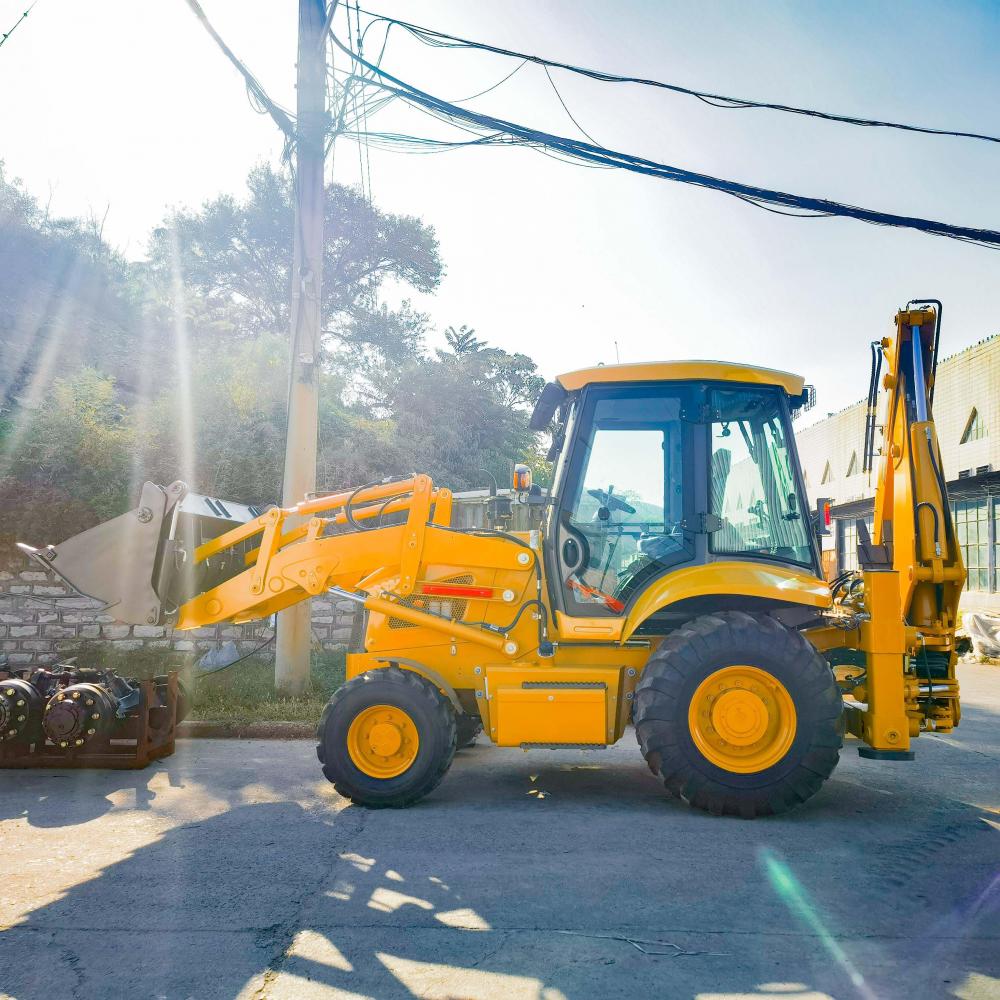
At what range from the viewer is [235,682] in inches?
353

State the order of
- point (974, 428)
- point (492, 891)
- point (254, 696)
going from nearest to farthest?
1. point (492, 891)
2. point (254, 696)
3. point (974, 428)

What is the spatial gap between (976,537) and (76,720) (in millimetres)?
15486

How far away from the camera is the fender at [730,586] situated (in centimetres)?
518

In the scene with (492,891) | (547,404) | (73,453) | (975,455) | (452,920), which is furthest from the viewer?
(975,455)

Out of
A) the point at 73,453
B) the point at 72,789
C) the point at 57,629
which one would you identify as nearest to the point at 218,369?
the point at 73,453

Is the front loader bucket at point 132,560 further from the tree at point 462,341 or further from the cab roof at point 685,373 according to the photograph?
the tree at point 462,341

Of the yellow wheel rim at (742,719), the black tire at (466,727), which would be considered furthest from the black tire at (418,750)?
the yellow wheel rim at (742,719)

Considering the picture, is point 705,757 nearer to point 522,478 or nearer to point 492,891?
point 492,891

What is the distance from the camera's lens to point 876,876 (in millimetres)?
4094

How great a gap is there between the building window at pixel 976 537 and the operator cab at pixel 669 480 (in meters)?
11.6

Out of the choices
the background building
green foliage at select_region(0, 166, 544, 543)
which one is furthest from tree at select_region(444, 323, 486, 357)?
the background building

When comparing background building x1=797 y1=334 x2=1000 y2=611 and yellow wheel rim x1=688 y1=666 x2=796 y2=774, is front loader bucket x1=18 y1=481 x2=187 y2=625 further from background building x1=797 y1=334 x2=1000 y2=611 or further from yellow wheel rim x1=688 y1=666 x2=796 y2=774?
background building x1=797 y1=334 x2=1000 y2=611

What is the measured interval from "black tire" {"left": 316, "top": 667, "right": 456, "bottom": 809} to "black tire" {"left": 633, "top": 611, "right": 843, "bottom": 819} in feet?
4.05

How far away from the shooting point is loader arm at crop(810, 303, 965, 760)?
5191mm
